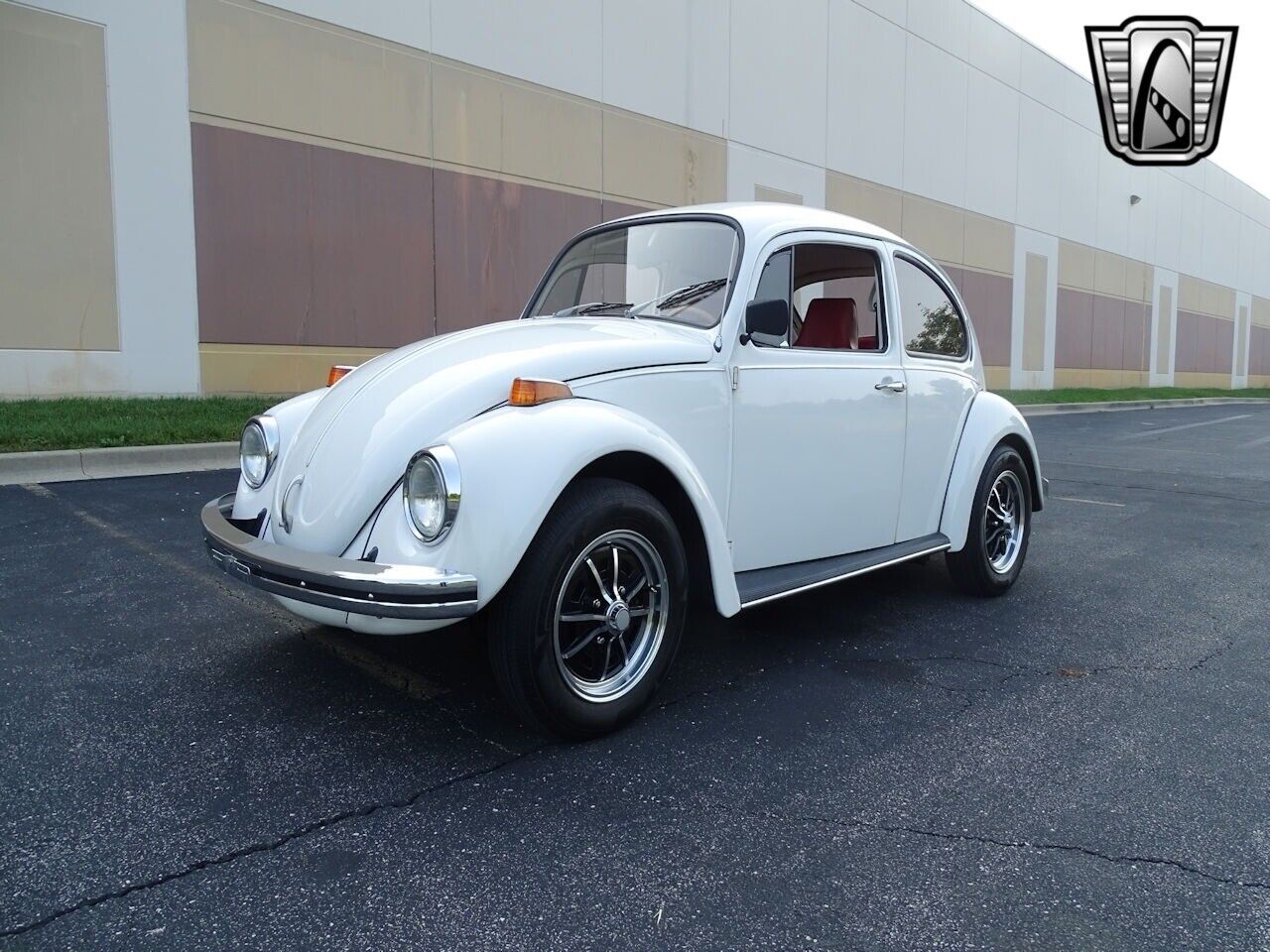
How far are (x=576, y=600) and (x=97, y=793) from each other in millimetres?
1483

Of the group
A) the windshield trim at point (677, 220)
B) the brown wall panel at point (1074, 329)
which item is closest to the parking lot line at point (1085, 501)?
the windshield trim at point (677, 220)

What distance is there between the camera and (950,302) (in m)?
5.17

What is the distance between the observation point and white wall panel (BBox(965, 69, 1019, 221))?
23.7 m

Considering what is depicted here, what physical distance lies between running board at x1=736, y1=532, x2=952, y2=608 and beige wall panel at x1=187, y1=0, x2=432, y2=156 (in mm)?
9767

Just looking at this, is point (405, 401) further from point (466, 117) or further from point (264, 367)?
point (466, 117)

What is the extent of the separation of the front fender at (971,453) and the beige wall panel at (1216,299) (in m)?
40.8

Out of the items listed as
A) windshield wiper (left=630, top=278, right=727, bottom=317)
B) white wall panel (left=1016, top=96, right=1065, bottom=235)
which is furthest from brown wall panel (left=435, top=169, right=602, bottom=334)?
white wall panel (left=1016, top=96, right=1065, bottom=235)

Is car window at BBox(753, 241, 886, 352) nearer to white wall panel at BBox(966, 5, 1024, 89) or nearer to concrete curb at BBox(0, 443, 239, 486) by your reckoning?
concrete curb at BBox(0, 443, 239, 486)

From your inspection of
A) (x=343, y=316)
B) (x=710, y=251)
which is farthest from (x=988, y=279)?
(x=710, y=251)

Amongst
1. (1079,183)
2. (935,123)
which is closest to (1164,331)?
(1079,183)

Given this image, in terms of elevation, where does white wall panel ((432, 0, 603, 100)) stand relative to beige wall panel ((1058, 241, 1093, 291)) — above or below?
above

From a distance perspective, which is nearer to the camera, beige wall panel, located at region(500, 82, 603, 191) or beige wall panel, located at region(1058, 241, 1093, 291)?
beige wall panel, located at region(500, 82, 603, 191)

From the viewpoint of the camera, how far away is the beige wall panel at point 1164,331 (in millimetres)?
34906

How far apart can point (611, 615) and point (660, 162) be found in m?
13.7
